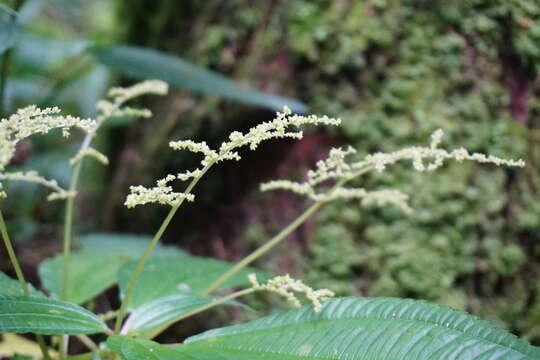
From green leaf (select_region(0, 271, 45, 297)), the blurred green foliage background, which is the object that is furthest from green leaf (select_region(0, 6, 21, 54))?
green leaf (select_region(0, 271, 45, 297))

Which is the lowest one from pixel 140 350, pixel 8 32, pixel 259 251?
pixel 140 350

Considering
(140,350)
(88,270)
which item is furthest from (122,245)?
(140,350)

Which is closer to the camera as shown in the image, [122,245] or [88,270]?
[88,270]

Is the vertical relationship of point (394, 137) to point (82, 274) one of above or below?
above

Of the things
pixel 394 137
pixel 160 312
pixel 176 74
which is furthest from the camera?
pixel 176 74

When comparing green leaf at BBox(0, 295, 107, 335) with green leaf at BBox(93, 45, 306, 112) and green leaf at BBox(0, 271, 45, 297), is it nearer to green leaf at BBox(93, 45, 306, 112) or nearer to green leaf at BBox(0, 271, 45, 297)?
green leaf at BBox(0, 271, 45, 297)

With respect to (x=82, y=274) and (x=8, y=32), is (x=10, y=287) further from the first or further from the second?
(x=8, y=32)

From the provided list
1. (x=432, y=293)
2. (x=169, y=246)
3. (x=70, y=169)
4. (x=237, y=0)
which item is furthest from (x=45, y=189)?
(x=432, y=293)

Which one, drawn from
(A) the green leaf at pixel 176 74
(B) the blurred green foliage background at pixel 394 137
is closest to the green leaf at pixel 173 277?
(B) the blurred green foliage background at pixel 394 137
